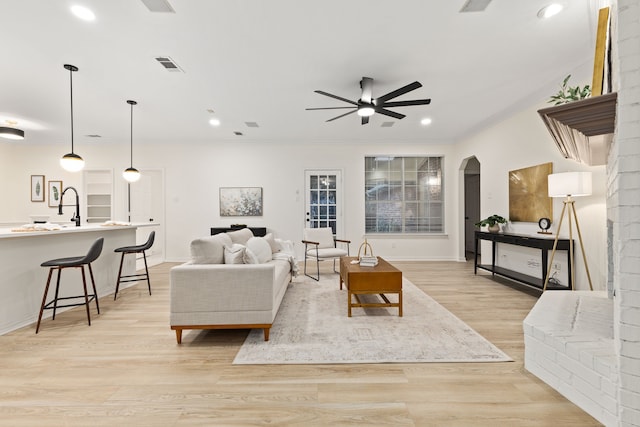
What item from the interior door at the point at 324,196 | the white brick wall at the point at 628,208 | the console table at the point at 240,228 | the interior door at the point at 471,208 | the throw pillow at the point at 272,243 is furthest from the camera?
the interior door at the point at 471,208

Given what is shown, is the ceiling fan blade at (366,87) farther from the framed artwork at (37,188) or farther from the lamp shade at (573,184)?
the framed artwork at (37,188)

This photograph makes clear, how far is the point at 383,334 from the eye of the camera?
2.62m

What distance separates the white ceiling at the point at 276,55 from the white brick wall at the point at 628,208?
1381 millimetres

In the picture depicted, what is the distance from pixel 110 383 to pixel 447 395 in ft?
7.06

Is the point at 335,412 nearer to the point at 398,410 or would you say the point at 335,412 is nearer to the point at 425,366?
the point at 398,410

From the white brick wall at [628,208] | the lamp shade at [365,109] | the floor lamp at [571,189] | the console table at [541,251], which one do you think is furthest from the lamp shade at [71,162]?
the console table at [541,251]

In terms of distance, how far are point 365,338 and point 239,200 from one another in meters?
4.96

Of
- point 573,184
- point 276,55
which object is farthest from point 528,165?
point 276,55

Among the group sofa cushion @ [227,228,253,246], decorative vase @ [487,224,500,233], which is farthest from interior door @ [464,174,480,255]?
sofa cushion @ [227,228,253,246]

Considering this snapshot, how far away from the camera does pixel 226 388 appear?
6.05ft

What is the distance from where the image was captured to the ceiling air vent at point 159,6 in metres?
2.31

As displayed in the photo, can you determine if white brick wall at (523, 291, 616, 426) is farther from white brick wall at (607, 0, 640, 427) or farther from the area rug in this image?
the area rug

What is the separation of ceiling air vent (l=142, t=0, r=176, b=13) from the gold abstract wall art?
4.78 meters

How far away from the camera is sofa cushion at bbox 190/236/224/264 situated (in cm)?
265
